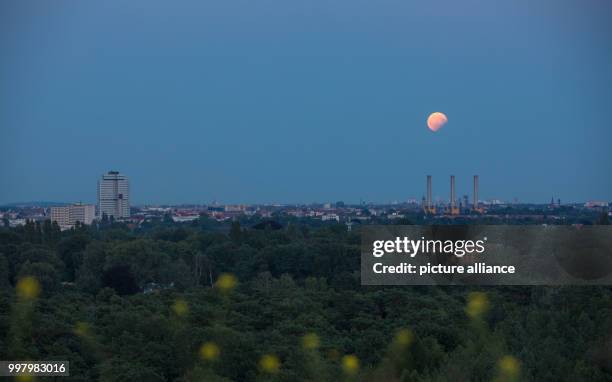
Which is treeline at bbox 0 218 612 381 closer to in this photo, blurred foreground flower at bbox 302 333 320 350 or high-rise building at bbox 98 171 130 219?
blurred foreground flower at bbox 302 333 320 350

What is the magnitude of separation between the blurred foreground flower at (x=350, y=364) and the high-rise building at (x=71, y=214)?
229ft

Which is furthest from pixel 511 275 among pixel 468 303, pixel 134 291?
pixel 134 291

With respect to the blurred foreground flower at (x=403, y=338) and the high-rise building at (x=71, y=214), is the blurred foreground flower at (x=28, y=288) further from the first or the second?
the high-rise building at (x=71, y=214)

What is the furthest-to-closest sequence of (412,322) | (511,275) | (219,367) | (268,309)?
(511,275), (268,309), (412,322), (219,367)

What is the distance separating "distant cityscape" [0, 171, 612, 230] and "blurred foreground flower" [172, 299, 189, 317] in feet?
128

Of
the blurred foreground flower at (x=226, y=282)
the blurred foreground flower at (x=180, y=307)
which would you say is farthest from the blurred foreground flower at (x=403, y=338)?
the blurred foreground flower at (x=226, y=282)


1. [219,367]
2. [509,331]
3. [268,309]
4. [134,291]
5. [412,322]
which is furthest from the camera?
[134,291]

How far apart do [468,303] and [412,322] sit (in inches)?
114

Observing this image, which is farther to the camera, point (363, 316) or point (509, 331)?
point (363, 316)

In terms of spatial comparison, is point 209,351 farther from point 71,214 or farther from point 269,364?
point 71,214

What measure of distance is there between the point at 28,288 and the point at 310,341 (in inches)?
436

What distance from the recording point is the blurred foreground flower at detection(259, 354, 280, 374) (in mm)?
13826

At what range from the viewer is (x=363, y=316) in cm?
1816

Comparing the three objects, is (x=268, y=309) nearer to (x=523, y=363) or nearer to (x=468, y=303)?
(x=468, y=303)
